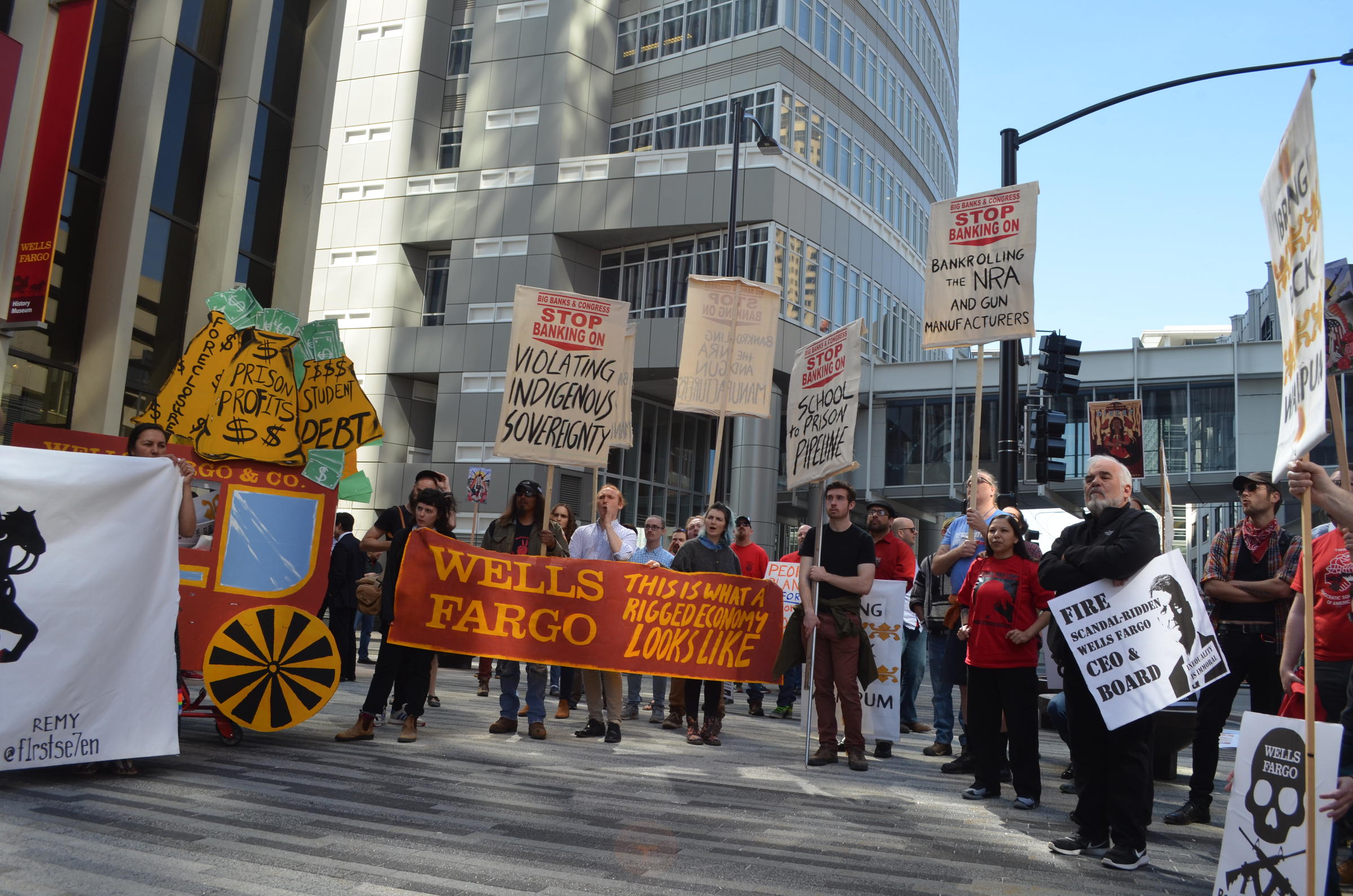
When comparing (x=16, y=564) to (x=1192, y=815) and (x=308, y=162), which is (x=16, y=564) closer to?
(x=1192, y=815)

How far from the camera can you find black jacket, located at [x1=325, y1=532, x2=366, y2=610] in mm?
11773

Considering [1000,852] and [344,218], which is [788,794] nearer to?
[1000,852]

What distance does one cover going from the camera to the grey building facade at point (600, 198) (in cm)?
3103

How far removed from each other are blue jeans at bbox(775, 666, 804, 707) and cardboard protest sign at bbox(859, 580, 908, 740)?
3.33 meters

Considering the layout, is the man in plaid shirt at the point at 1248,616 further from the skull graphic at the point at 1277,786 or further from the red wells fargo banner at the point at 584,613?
the red wells fargo banner at the point at 584,613

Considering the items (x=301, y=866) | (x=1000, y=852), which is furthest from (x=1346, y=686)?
(x=301, y=866)

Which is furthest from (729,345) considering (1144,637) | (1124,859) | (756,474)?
(756,474)

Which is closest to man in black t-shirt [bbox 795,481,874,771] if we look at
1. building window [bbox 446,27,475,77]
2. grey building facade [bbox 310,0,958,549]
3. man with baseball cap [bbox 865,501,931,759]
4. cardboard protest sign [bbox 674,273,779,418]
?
man with baseball cap [bbox 865,501,931,759]

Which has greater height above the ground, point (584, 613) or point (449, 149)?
point (449, 149)

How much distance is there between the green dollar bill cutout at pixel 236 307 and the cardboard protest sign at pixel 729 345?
426 cm

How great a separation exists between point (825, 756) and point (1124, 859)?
321 cm

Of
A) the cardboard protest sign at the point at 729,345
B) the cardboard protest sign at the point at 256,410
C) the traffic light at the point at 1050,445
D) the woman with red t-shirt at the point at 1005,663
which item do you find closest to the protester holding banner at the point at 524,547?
the cardboard protest sign at the point at 256,410

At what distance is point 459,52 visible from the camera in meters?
35.4

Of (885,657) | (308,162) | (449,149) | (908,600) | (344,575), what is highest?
(449,149)
